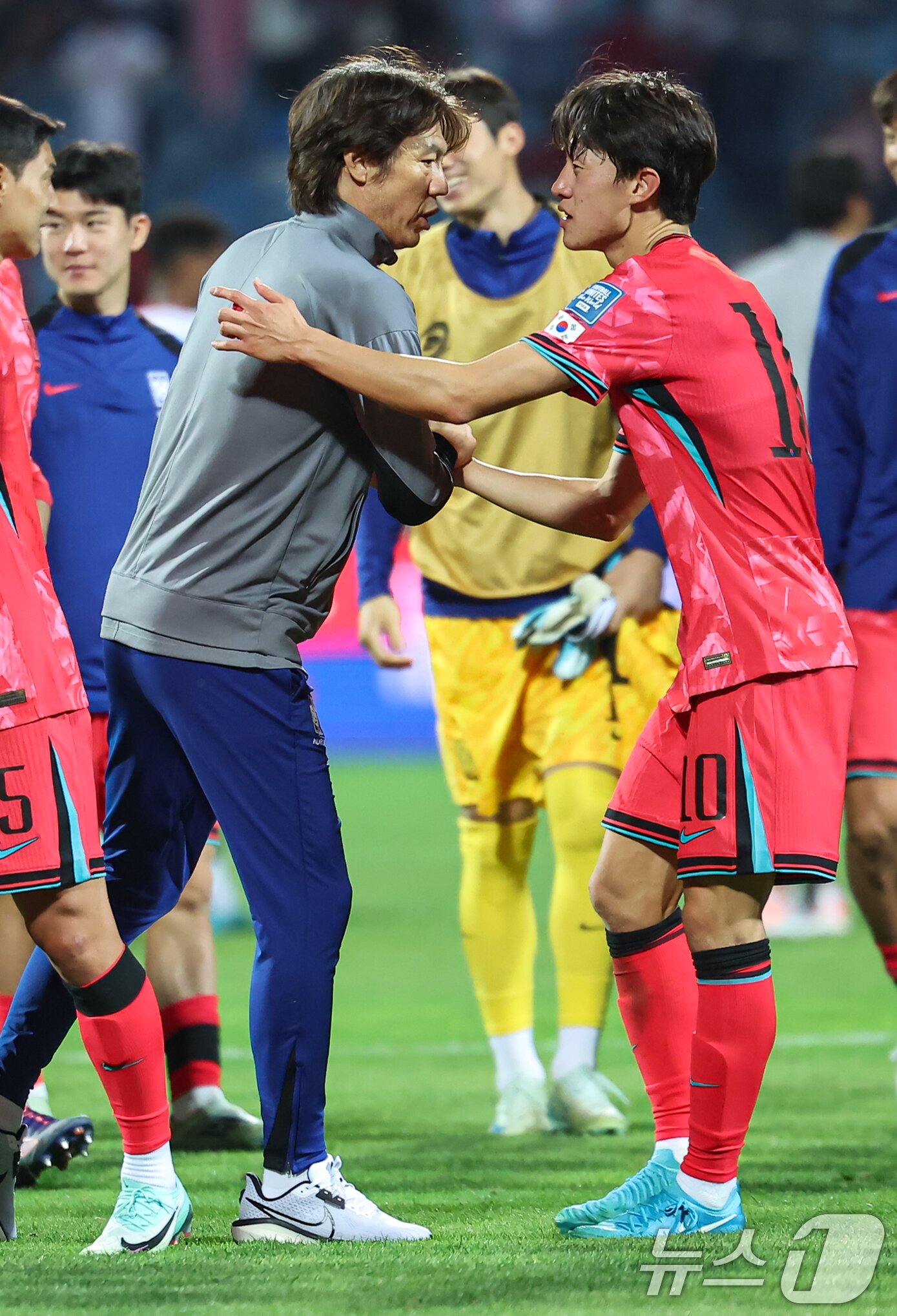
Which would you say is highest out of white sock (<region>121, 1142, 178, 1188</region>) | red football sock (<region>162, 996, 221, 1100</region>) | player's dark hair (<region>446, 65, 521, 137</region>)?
player's dark hair (<region>446, 65, 521, 137</region>)

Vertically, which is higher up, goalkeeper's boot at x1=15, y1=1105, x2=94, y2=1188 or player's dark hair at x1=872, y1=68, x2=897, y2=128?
player's dark hair at x1=872, y1=68, x2=897, y2=128

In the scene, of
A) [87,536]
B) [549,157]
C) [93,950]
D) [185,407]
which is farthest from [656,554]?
[549,157]

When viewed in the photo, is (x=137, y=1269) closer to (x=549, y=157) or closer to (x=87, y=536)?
(x=87, y=536)

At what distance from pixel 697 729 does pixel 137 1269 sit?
1.25 metres

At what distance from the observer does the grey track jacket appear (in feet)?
9.98

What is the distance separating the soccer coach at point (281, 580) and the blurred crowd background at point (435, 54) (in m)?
14.5

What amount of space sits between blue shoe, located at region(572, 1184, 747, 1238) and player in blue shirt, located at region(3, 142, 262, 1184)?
4.33ft

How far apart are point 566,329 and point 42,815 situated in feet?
3.83

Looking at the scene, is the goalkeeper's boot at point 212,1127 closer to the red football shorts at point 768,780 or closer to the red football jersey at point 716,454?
the red football shorts at point 768,780

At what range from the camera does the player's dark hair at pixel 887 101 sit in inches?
165

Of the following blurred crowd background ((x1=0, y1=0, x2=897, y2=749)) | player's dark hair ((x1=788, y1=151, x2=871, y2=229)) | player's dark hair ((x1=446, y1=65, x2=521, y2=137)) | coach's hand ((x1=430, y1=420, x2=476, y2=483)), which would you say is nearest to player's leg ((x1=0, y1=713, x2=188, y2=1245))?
coach's hand ((x1=430, y1=420, x2=476, y2=483))

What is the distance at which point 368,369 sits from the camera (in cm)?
295

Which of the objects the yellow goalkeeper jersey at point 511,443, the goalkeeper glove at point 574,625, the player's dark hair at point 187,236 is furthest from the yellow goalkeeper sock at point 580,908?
the player's dark hair at point 187,236

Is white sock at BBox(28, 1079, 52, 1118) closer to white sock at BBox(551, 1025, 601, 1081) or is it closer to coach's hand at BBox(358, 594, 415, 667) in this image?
white sock at BBox(551, 1025, 601, 1081)
